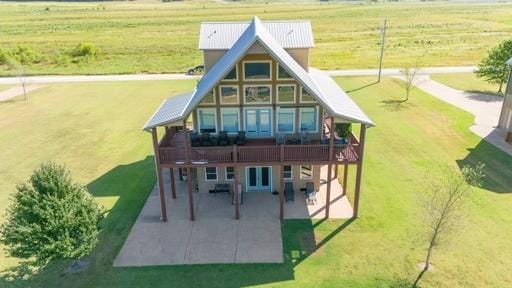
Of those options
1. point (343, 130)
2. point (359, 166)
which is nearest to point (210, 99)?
point (343, 130)

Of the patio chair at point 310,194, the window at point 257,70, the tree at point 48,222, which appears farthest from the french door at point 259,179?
the tree at point 48,222

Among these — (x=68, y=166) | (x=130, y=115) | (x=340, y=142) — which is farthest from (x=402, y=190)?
(x=130, y=115)

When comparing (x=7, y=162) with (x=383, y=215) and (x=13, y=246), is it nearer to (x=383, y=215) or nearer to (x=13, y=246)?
(x=13, y=246)

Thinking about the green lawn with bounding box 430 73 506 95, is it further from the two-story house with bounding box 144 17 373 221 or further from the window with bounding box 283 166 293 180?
the window with bounding box 283 166 293 180

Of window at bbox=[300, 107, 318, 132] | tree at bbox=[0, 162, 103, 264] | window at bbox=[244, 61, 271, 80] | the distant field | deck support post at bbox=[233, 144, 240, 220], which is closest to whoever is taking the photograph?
tree at bbox=[0, 162, 103, 264]

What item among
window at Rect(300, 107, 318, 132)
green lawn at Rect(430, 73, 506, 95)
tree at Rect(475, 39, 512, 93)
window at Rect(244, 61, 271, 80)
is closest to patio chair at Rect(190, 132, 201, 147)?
window at Rect(244, 61, 271, 80)

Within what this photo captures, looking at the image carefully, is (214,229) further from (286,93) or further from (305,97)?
(305,97)
